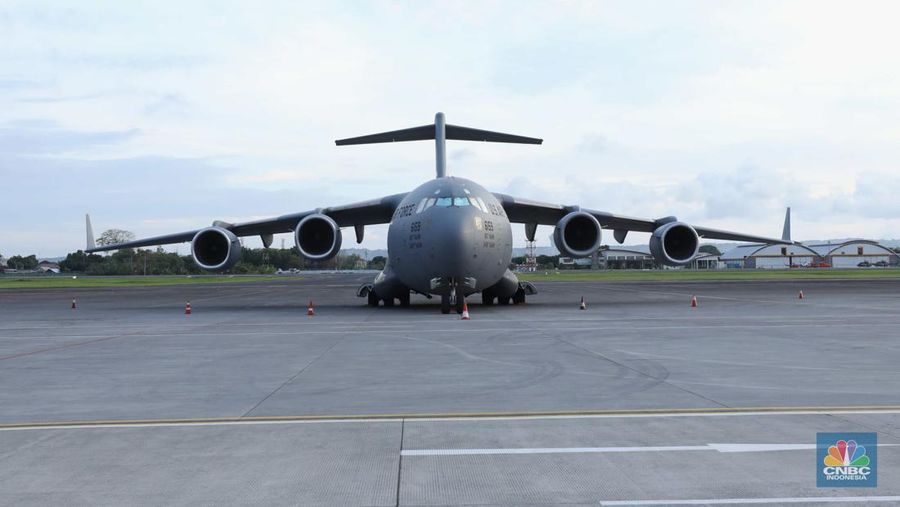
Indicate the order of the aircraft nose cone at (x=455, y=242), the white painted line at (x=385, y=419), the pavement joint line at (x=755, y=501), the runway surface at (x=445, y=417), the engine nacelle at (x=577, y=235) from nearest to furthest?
the pavement joint line at (x=755, y=501) < the runway surface at (x=445, y=417) < the white painted line at (x=385, y=419) < the aircraft nose cone at (x=455, y=242) < the engine nacelle at (x=577, y=235)

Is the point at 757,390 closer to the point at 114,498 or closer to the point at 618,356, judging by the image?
the point at 618,356

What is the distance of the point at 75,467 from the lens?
498 centimetres

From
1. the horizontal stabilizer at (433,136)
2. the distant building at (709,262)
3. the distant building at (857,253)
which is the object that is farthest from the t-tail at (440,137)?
the distant building at (709,262)

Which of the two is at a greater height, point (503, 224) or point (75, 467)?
point (503, 224)

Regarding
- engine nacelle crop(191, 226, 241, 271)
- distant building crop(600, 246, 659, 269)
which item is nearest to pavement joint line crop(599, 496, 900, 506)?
engine nacelle crop(191, 226, 241, 271)

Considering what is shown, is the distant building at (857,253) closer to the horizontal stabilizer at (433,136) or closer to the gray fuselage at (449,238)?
the horizontal stabilizer at (433,136)

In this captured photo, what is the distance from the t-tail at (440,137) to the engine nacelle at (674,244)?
520 centimetres

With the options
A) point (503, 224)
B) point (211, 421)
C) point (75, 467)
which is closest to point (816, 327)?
point (503, 224)

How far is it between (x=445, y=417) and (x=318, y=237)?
17.9 metres

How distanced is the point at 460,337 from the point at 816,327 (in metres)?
7.33

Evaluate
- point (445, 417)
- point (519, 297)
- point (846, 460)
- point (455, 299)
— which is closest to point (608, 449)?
point (846, 460)

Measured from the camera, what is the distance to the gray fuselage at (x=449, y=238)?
19.0 metres

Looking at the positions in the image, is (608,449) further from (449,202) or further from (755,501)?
(449,202)

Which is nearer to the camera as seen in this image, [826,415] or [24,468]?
[24,468]
